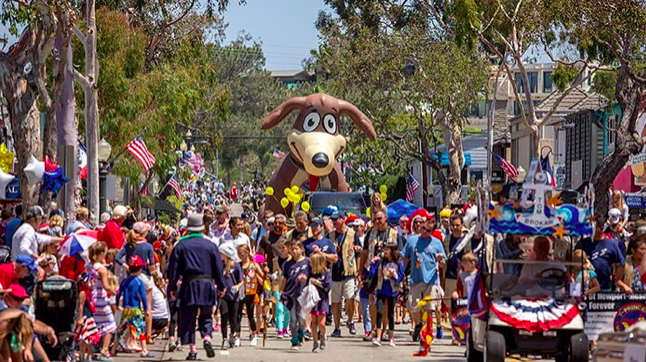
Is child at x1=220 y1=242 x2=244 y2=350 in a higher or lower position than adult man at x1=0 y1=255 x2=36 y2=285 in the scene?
lower

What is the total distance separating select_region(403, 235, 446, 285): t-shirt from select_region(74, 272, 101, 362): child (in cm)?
472

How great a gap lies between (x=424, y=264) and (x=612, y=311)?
3842 millimetres

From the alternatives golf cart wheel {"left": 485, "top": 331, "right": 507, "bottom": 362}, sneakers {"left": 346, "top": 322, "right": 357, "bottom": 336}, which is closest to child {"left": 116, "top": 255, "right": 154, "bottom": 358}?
sneakers {"left": 346, "top": 322, "right": 357, "bottom": 336}

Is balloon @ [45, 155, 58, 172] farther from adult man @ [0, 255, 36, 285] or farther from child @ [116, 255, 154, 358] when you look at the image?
adult man @ [0, 255, 36, 285]

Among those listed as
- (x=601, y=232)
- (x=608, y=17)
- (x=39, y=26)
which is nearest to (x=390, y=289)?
(x=601, y=232)

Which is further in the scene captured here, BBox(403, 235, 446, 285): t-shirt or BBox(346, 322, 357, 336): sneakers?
BBox(346, 322, 357, 336): sneakers

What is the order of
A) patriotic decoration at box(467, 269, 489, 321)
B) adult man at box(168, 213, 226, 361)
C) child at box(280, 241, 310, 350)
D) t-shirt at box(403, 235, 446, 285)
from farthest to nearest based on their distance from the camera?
t-shirt at box(403, 235, 446, 285) → child at box(280, 241, 310, 350) → adult man at box(168, 213, 226, 361) → patriotic decoration at box(467, 269, 489, 321)

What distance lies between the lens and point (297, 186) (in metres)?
32.6

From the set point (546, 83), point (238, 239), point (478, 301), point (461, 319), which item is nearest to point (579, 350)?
point (478, 301)

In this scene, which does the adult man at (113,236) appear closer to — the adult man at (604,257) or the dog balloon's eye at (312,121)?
the adult man at (604,257)

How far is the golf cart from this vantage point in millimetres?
13000

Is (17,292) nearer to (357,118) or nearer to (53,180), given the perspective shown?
(53,180)

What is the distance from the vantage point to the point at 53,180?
78.7 feet

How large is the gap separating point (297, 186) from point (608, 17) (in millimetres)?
8781
